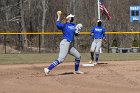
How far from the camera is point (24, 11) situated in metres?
53.2

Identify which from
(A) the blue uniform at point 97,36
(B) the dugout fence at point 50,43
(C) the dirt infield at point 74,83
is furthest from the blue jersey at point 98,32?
(B) the dugout fence at point 50,43

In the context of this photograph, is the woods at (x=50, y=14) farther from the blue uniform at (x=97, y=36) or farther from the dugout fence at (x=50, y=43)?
the blue uniform at (x=97, y=36)

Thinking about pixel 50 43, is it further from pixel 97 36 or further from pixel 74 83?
pixel 74 83

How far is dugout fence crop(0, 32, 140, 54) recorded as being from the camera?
1411 inches

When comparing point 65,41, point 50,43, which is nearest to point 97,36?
point 65,41

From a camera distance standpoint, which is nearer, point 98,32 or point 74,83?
point 74,83

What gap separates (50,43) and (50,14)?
572 inches

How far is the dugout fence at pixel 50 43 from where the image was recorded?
3584 centimetres

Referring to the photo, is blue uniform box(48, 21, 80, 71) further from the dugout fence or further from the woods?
the woods

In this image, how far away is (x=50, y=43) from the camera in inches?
1585

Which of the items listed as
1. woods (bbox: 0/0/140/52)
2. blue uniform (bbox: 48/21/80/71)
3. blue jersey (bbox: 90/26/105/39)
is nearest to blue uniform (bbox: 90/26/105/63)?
blue jersey (bbox: 90/26/105/39)

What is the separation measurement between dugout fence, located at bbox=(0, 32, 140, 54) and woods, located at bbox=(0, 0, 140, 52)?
6021 millimetres

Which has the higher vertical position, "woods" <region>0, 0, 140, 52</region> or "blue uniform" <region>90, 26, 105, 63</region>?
"woods" <region>0, 0, 140, 52</region>

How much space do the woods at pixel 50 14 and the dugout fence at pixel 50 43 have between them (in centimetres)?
602
